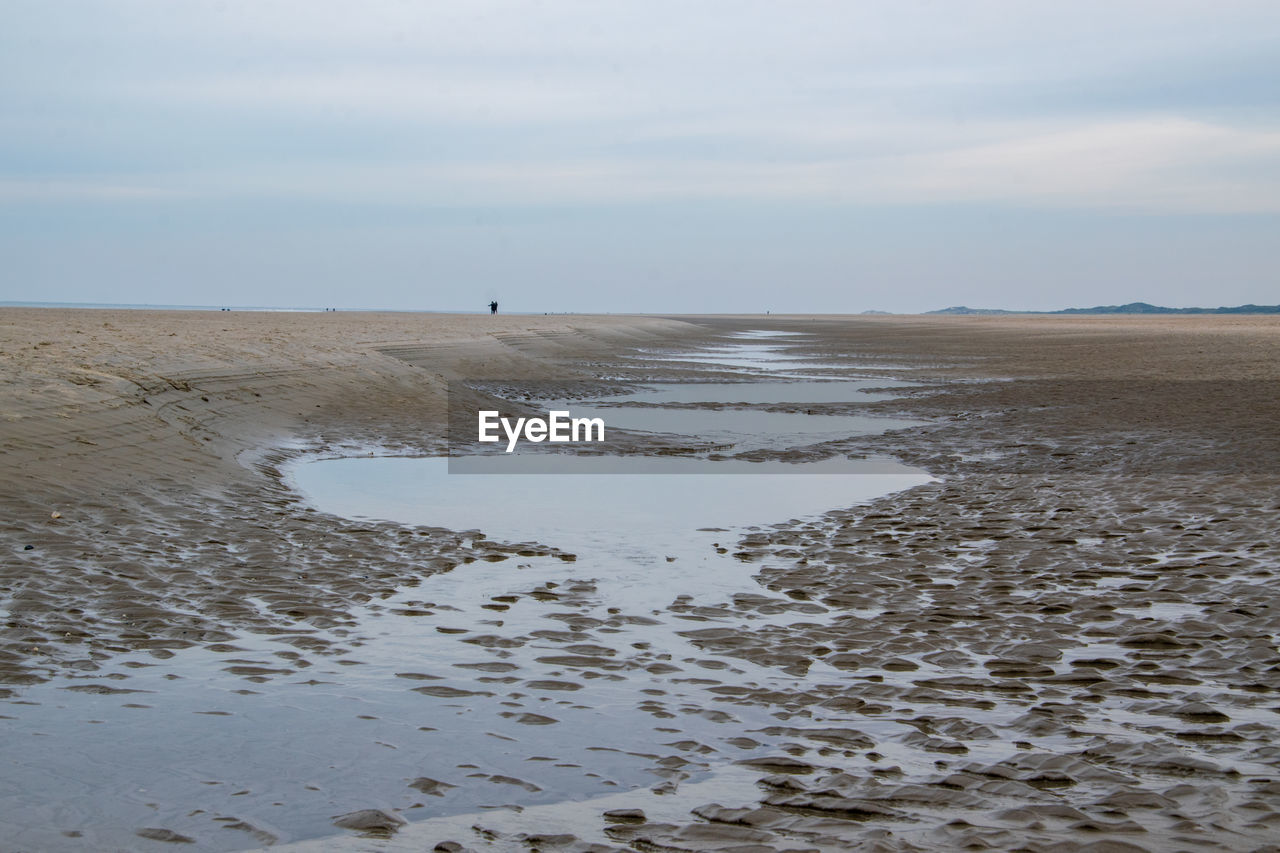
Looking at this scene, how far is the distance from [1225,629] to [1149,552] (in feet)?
7.91

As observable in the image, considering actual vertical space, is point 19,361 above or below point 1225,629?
above

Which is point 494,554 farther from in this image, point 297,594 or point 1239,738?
point 1239,738

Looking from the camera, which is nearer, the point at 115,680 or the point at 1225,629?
the point at 115,680

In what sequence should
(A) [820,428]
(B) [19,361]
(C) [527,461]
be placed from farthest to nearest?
(A) [820,428] < (C) [527,461] < (B) [19,361]

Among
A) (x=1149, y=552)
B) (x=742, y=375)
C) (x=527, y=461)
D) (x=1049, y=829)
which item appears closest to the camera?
(x=1049, y=829)

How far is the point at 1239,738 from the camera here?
5.17 m

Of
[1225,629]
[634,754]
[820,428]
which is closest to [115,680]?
[634,754]
